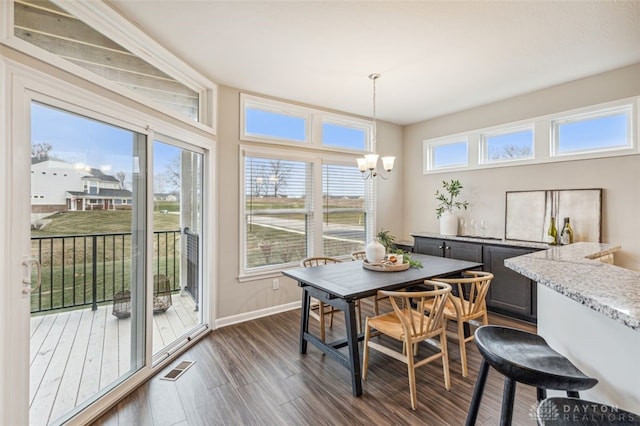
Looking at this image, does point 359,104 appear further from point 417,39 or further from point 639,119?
point 639,119

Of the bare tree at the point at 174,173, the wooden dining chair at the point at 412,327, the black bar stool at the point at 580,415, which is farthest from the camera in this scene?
the bare tree at the point at 174,173

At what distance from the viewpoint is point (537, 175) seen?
3889 millimetres

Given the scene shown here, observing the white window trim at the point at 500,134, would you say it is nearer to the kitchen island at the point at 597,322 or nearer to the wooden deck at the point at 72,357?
the kitchen island at the point at 597,322

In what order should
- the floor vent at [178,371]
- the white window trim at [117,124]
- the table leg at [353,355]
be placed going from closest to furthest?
the white window trim at [117,124], the table leg at [353,355], the floor vent at [178,371]

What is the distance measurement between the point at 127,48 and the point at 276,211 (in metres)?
2.36

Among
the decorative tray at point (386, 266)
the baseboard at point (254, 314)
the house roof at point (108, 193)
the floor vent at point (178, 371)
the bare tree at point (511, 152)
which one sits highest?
the bare tree at point (511, 152)

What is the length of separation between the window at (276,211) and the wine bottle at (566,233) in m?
3.15

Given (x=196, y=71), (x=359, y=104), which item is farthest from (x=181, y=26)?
(x=359, y=104)

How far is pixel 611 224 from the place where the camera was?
329 centimetres

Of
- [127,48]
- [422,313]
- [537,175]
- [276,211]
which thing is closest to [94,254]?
[127,48]

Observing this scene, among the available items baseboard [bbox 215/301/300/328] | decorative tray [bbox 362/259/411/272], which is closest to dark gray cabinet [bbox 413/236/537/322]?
decorative tray [bbox 362/259/411/272]

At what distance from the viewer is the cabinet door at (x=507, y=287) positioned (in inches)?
140

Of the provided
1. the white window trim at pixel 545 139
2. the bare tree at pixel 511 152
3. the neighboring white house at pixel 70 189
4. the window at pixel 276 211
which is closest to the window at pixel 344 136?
the window at pixel 276 211

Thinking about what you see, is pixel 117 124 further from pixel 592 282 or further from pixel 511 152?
pixel 511 152
